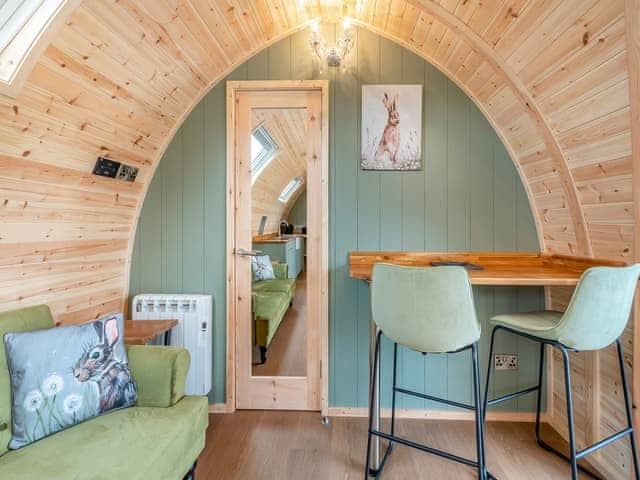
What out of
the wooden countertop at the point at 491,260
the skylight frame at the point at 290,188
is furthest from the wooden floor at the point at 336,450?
the skylight frame at the point at 290,188

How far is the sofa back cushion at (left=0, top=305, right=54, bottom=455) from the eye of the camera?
1.25 meters

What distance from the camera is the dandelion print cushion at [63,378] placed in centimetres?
128

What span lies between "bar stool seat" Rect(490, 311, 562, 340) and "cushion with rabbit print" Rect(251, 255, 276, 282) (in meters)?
1.43

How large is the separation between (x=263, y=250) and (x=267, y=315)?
0.47 metres

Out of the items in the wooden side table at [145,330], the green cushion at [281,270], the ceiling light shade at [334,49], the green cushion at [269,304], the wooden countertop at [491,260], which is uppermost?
the ceiling light shade at [334,49]

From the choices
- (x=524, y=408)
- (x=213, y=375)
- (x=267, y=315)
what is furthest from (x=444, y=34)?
(x=213, y=375)

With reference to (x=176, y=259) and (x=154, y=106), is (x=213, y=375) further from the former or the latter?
(x=154, y=106)

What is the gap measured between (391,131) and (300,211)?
2.73 feet

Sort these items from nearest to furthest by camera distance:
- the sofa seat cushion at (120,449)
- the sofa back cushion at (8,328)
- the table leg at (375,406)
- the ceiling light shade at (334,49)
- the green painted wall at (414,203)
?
the sofa seat cushion at (120,449)
the sofa back cushion at (8,328)
the table leg at (375,406)
the ceiling light shade at (334,49)
the green painted wall at (414,203)

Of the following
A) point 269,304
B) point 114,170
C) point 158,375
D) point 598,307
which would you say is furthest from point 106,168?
point 598,307

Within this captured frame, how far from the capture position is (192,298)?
2238 millimetres

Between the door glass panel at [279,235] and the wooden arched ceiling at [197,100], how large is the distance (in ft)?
1.77

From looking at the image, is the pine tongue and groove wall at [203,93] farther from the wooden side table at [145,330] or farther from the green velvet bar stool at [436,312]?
the green velvet bar stool at [436,312]

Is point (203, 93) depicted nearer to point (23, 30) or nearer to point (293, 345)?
point (23, 30)
